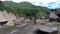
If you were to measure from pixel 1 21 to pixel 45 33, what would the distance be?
1209 centimetres

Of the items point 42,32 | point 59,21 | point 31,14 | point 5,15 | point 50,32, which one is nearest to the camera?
point 50,32

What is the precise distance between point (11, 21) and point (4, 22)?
902mm

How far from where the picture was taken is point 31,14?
46.1 m

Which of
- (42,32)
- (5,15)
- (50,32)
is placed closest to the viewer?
(50,32)

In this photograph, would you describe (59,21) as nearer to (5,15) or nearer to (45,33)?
(45,33)

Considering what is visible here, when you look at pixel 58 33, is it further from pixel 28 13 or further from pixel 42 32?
pixel 28 13

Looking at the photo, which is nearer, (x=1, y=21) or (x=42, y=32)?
(x=42, y=32)

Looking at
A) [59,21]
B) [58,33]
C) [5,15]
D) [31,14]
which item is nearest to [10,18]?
[5,15]

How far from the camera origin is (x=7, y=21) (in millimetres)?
17109

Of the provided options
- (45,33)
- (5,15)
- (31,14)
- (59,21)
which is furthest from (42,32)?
(31,14)

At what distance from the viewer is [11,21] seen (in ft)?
57.4

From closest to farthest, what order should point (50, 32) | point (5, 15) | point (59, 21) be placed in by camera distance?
point (50, 32), point (59, 21), point (5, 15)

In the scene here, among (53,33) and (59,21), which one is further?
(59,21)

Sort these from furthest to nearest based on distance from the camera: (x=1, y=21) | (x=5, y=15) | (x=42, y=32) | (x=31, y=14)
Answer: (x=31, y=14) < (x=5, y=15) < (x=1, y=21) < (x=42, y=32)
